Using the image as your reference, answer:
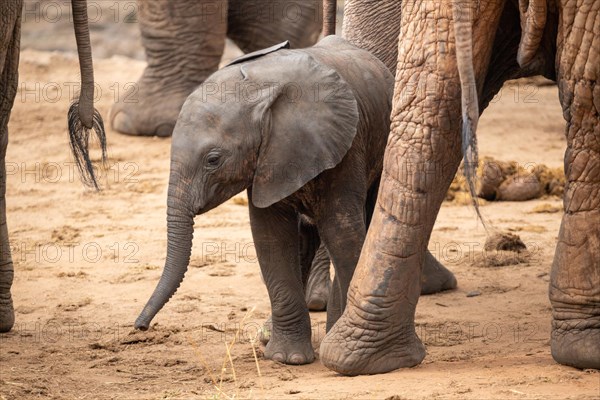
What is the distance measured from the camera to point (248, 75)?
4406mm

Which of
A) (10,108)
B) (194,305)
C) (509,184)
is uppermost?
(10,108)

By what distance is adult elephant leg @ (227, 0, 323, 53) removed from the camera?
8930mm

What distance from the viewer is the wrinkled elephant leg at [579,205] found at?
153 inches

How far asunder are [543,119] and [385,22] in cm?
466

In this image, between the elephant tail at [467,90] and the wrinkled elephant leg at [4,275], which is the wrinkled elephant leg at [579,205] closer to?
the elephant tail at [467,90]

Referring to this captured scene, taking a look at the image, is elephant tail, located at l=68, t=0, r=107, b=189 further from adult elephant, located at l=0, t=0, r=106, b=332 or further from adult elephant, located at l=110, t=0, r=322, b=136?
adult elephant, located at l=110, t=0, r=322, b=136

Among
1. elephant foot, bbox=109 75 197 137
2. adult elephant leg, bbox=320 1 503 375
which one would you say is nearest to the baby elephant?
adult elephant leg, bbox=320 1 503 375

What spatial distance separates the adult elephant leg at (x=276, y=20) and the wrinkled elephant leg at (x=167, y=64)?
0.68 feet

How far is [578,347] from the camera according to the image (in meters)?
4.05

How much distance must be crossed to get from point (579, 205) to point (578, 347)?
422mm

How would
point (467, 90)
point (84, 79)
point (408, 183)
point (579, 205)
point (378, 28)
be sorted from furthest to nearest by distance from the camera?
1. point (378, 28)
2. point (84, 79)
3. point (408, 183)
4. point (579, 205)
5. point (467, 90)

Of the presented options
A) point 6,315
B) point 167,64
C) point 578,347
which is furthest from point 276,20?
point 578,347

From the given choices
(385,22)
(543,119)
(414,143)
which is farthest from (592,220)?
(543,119)

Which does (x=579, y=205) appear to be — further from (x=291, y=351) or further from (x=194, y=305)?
(x=194, y=305)
